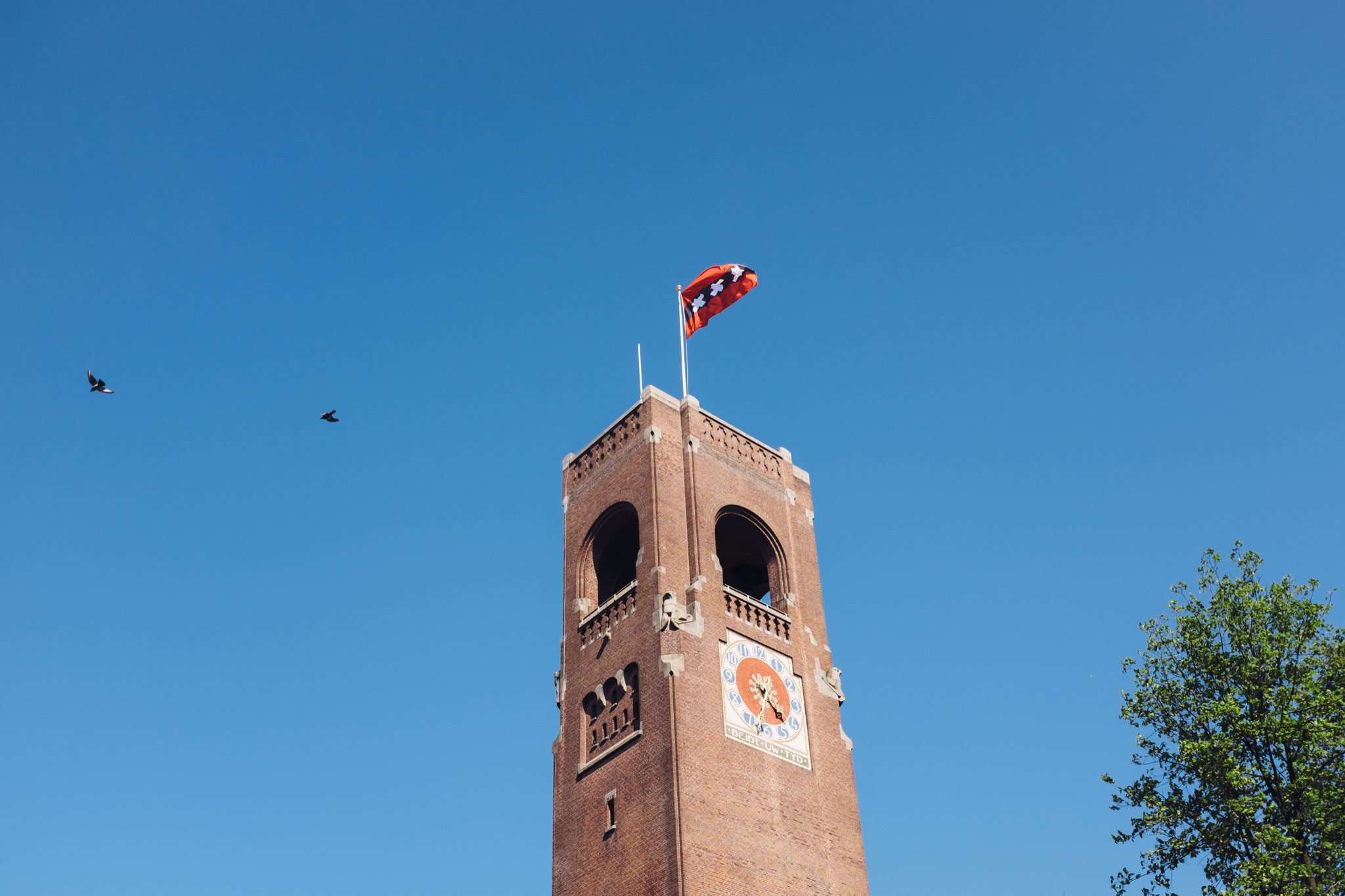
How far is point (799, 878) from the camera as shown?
129 feet

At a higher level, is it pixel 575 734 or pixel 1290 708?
pixel 575 734

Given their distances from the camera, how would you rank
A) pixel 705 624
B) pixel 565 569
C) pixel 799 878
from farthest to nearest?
pixel 565 569
pixel 705 624
pixel 799 878

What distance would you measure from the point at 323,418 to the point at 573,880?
16.6 meters

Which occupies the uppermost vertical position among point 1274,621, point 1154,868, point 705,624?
point 705,624

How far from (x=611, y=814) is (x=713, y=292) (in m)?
21.7

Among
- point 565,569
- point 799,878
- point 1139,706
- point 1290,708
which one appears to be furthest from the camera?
point 565,569

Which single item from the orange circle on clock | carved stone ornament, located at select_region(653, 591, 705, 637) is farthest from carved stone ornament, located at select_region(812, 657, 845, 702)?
carved stone ornament, located at select_region(653, 591, 705, 637)

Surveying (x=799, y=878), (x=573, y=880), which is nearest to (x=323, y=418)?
(x=573, y=880)

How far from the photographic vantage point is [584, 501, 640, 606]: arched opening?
47562mm

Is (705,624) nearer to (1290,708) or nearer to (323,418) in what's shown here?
(323,418)

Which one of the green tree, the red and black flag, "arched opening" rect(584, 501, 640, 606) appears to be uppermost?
the red and black flag

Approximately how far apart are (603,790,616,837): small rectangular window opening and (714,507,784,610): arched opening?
9.10 m

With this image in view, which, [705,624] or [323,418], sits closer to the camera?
[323,418]

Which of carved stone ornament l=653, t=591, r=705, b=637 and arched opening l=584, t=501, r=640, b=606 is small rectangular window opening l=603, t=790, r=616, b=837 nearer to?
carved stone ornament l=653, t=591, r=705, b=637
